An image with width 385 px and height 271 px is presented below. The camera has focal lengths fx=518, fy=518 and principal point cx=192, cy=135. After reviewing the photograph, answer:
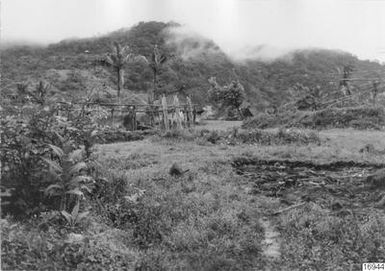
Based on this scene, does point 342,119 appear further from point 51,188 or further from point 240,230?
point 51,188

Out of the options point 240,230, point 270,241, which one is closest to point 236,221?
point 240,230

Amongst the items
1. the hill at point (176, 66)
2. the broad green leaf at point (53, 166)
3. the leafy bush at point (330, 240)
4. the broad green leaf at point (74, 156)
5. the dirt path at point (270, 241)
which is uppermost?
the hill at point (176, 66)

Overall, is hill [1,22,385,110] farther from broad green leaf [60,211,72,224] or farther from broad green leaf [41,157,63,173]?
broad green leaf [60,211,72,224]

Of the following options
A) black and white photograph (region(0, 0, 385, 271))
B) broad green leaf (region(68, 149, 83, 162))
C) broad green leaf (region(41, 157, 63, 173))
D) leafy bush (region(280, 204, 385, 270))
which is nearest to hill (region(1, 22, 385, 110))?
black and white photograph (region(0, 0, 385, 271))

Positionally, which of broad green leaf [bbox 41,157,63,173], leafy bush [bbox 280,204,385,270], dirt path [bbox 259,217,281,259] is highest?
broad green leaf [bbox 41,157,63,173]

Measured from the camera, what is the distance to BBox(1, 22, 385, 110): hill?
273ft

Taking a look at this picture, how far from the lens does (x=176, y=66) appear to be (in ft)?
314

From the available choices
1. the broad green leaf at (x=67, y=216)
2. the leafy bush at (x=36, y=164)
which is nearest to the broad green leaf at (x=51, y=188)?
the leafy bush at (x=36, y=164)

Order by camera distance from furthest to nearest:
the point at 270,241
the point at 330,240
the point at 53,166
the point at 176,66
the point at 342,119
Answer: the point at 176,66, the point at 342,119, the point at 270,241, the point at 330,240, the point at 53,166

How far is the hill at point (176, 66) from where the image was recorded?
8325 cm

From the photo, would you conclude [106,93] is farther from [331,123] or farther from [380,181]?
[380,181]

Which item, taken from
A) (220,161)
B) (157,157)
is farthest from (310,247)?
(157,157)

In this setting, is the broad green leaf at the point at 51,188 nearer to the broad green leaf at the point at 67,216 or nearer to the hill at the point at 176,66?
the broad green leaf at the point at 67,216

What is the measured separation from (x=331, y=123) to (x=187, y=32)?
266 feet
